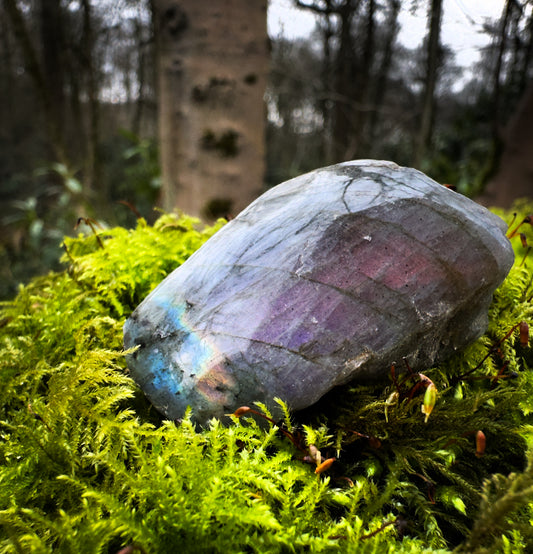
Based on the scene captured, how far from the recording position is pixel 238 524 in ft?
2.75

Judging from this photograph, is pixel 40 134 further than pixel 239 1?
Yes

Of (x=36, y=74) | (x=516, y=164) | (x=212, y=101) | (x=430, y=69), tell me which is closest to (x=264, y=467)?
(x=212, y=101)

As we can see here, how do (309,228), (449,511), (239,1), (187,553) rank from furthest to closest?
1. (239,1)
2. (309,228)
3. (449,511)
4. (187,553)

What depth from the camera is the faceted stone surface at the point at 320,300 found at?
1.06 m

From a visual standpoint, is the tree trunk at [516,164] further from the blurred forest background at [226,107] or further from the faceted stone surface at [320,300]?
the faceted stone surface at [320,300]

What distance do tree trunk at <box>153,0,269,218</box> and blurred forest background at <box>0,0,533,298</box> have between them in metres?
0.01

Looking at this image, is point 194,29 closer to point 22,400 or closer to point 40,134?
point 22,400

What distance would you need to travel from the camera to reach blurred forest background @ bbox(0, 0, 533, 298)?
10.7 ft

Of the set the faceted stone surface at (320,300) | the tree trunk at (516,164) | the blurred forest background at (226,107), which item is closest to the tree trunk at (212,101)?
the blurred forest background at (226,107)

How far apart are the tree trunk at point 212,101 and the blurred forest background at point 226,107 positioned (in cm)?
1

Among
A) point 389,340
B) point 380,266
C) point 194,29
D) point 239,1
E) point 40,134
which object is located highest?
point 239,1

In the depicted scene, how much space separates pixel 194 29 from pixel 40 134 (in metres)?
13.5

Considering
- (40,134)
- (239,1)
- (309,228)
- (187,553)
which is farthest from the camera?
(40,134)

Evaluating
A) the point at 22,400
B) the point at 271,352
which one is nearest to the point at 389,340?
the point at 271,352
